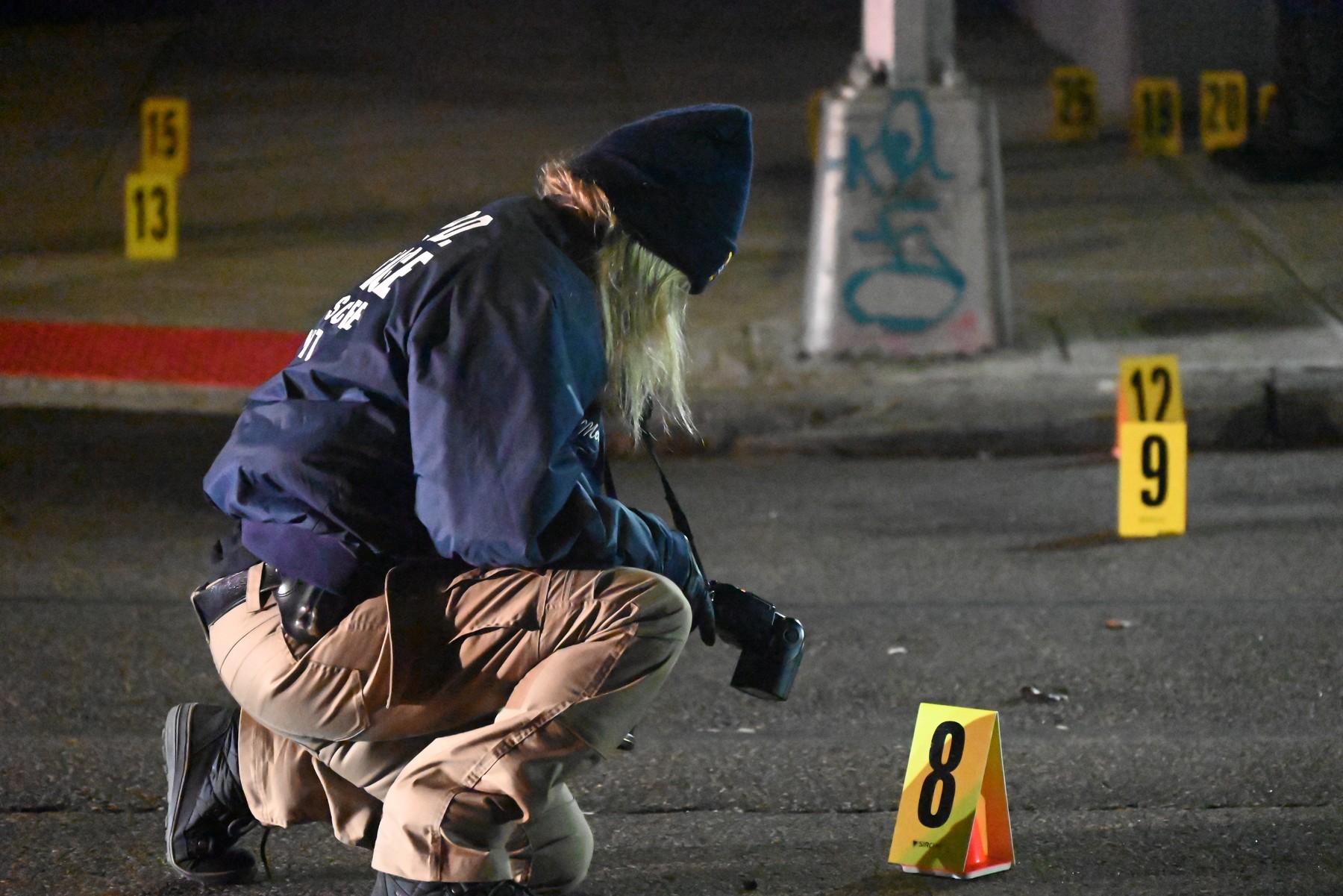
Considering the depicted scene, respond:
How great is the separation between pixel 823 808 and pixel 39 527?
132 inches

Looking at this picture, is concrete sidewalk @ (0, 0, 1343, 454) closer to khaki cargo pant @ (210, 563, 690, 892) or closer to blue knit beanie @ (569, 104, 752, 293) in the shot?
blue knit beanie @ (569, 104, 752, 293)

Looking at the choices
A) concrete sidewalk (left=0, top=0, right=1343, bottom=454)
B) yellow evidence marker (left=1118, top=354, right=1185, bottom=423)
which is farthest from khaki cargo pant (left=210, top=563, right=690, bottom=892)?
yellow evidence marker (left=1118, top=354, right=1185, bottom=423)

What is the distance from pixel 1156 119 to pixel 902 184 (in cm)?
493

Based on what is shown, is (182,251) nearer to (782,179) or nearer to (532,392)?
(782,179)

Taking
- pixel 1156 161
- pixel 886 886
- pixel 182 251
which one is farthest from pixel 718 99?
pixel 886 886

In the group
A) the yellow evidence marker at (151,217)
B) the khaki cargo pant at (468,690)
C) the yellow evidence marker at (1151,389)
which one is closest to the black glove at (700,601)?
the khaki cargo pant at (468,690)

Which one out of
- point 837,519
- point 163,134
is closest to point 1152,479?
point 837,519

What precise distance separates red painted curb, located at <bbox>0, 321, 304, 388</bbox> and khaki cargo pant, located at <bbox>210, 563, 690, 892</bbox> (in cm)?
469

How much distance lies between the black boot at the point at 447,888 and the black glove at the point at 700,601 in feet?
1.83

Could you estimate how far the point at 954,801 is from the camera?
3.37 metres

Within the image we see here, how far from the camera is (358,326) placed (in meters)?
2.87

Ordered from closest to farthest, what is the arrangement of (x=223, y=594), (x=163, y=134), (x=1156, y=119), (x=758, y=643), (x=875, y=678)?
(x=223, y=594) < (x=758, y=643) < (x=875, y=678) < (x=163, y=134) < (x=1156, y=119)

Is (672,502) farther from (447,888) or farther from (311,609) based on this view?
(447,888)

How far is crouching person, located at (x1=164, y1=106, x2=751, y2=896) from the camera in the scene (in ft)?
9.01
